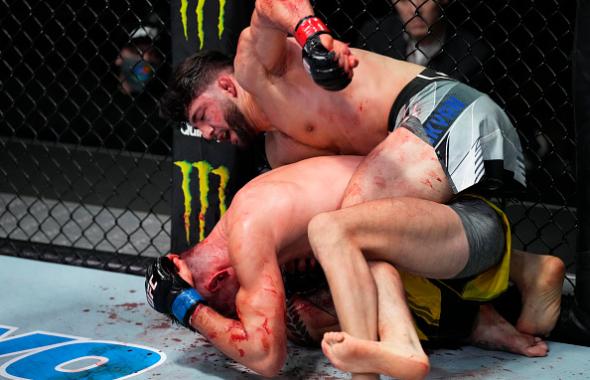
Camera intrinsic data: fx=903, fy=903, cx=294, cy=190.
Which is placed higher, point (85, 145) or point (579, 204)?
point (85, 145)

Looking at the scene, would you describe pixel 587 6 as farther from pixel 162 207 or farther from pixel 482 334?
pixel 162 207

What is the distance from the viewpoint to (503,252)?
2.06 meters

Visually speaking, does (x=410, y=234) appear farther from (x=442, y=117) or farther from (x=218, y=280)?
(x=218, y=280)

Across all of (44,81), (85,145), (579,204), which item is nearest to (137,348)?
(579,204)

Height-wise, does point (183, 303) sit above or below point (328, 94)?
below

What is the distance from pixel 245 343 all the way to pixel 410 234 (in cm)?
42

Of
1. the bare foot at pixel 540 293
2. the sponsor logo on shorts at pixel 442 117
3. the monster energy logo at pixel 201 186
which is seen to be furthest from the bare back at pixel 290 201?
the bare foot at pixel 540 293

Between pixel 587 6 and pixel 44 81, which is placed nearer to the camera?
pixel 587 6

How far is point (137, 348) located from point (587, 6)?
1295 mm

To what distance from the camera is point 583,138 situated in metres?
2.09

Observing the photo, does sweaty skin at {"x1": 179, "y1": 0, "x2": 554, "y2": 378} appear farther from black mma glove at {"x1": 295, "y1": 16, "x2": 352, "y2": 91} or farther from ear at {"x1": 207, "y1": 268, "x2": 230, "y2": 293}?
ear at {"x1": 207, "y1": 268, "x2": 230, "y2": 293}

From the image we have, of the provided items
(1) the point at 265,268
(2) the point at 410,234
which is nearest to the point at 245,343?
(1) the point at 265,268

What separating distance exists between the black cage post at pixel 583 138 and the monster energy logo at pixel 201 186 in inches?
36.7

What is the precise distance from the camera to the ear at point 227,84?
2.23m
